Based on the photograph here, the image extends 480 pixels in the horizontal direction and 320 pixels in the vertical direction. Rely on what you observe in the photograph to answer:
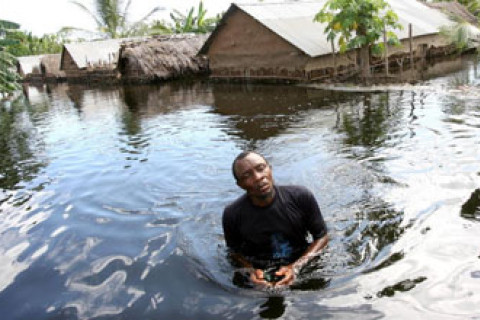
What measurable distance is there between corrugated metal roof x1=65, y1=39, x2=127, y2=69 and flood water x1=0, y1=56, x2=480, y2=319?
25.6m

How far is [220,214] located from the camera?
6.93 meters

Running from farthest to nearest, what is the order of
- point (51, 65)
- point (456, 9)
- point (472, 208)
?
point (51, 65) < point (456, 9) < point (472, 208)

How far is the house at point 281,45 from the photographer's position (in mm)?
20828

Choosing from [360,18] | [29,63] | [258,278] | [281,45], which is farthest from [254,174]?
[29,63]

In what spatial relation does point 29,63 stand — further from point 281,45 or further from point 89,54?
point 281,45

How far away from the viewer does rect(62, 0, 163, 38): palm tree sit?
39766 mm

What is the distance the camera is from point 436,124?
10.9 meters

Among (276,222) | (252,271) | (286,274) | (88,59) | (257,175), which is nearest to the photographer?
(257,175)

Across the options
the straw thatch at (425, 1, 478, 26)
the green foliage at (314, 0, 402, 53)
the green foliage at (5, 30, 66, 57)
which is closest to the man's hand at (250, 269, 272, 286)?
the green foliage at (314, 0, 402, 53)

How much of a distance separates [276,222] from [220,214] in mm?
2869

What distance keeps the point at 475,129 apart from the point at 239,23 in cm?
1521

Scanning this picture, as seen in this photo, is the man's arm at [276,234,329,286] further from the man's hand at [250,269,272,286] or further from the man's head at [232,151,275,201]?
the man's head at [232,151,275,201]

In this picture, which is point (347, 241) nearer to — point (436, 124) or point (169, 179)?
point (169, 179)

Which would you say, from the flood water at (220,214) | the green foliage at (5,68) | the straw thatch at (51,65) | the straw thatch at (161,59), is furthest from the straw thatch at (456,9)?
the straw thatch at (51,65)
